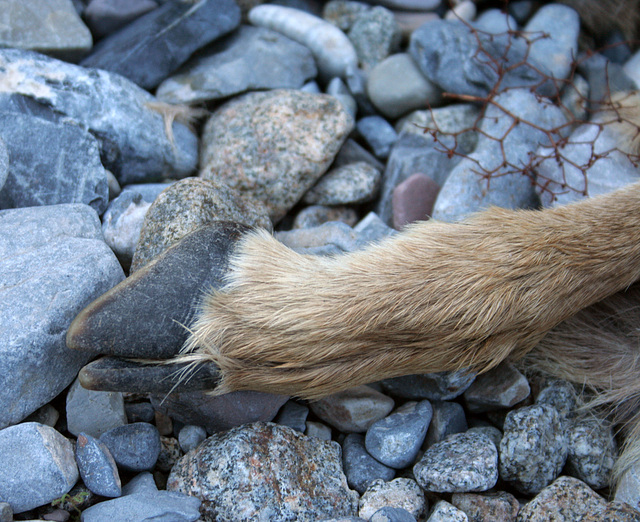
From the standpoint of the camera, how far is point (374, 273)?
1.44 meters

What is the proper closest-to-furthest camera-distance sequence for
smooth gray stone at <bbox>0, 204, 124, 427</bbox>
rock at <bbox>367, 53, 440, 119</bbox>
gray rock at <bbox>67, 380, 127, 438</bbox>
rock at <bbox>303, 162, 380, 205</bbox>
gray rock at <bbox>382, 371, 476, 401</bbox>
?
1. smooth gray stone at <bbox>0, 204, 124, 427</bbox>
2. gray rock at <bbox>67, 380, 127, 438</bbox>
3. gray rock at <bbox>382, 371, 476, 401</bbox>
4. rock at <bbox>303, 162, 380, 205</bbox>
5. rock at <bbox>367, 53, 440, 119</bbox>

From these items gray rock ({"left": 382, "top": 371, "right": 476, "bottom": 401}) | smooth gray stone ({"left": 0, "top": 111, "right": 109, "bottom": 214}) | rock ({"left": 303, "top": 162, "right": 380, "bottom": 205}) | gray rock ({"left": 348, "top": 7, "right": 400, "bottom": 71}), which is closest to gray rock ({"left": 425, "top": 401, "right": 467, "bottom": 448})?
gray rock ({"left": 382, "top": 371, "right": 476, "bottom": 401})

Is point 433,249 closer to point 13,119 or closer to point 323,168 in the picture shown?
point 323,168

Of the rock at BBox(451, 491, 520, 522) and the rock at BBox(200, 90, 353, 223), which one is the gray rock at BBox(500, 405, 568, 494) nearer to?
the rock at BBox(451, 491, 520, 522)

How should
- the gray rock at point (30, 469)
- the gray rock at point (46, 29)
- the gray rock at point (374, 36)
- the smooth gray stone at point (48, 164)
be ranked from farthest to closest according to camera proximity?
1. the gray rock at point (374, 36)
2. the gray rock at point (46, 29)
3. the smooth gray stone at point (48, 164)
4. the gray rock at point (30, 469)

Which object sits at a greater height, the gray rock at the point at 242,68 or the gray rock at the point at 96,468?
the gray rock at the point at 242,68

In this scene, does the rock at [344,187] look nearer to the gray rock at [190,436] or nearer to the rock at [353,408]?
the rock at [353,408]

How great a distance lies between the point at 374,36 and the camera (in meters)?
2.64

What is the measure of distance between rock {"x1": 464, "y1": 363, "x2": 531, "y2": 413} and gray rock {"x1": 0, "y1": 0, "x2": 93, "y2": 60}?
2154 mm

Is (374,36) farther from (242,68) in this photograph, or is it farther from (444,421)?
(444,421)

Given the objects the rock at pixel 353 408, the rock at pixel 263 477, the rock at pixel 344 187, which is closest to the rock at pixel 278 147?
the rock at pixel 344 187

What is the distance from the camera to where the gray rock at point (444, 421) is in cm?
163

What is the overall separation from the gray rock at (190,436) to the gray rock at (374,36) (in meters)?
1.99

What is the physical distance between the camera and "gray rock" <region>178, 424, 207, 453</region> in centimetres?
154
